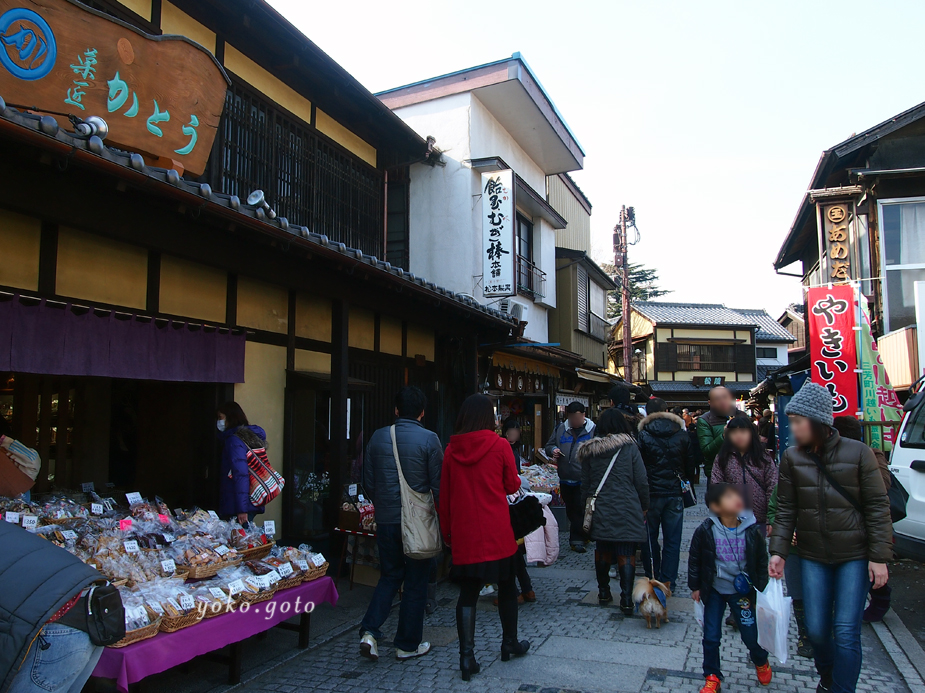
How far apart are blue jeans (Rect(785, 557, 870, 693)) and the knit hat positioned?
87 centimetres

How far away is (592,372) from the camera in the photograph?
2094 cm

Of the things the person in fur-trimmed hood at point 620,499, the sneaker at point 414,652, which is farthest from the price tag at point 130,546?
the person in fur-trimmed hood at point 620,499

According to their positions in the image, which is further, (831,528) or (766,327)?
(766,327)

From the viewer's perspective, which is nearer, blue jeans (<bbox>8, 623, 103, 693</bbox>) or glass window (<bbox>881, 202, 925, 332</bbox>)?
blue jeans (<bbox>8, 623, 103, 693</bbox>)

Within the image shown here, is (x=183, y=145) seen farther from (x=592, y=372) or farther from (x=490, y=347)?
(x=592, y=372)

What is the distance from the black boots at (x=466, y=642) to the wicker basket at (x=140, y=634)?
2.06 meters

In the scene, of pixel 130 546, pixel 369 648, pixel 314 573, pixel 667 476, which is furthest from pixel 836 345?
pixel 130 546

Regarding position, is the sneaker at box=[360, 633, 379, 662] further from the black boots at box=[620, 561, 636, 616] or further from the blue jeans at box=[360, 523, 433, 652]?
the black boots at box=[620, 561, 636, 616]

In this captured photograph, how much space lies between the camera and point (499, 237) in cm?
1259

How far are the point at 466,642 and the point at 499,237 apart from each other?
9108 mm

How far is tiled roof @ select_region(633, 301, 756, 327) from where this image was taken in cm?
4350

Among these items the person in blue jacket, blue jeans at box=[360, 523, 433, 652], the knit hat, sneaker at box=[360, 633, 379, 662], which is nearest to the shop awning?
the person in blue jacket

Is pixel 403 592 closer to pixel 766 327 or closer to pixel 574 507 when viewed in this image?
pixel 574 507

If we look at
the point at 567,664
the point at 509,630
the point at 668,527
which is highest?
the point at 668,527
